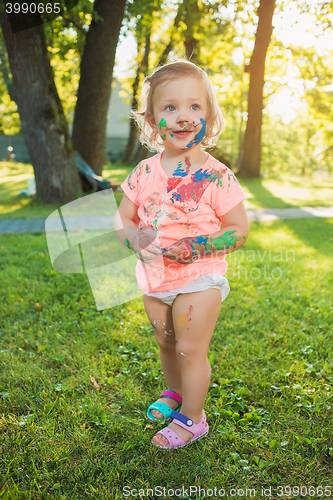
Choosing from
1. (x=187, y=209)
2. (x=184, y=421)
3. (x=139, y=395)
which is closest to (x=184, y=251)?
(x=187, y=209)

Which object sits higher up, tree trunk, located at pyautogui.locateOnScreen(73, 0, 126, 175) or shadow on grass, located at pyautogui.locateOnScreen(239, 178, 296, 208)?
tree trunk, located at pyautogui.locateOnScreen(73, 0, 126, 175)

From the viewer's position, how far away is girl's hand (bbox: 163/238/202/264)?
1623 millimetres

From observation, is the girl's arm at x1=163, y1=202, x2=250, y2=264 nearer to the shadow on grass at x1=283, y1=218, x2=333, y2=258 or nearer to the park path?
the shadow on grass at x1=283, y1=218, x2=333, y2=258

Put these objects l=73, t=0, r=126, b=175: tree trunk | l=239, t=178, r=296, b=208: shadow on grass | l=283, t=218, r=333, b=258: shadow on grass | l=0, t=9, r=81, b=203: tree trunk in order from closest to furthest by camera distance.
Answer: l=283, t=218, r=333, b=258: shadow on grass, l=0, t=9, r=81, b=203: tree trunk, l=73, t=0, r=126, b=175: tree trunk, l=239, t=178, r=296, b=208: shadow on grass

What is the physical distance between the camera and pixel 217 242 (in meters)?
1.66

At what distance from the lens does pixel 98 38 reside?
7902 millimetres

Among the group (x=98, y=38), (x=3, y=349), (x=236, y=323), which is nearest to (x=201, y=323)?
(x=236, y=323)

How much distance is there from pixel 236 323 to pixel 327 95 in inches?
524

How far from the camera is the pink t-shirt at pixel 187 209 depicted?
1703 millimetres

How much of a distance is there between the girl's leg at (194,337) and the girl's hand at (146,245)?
0.73 feet

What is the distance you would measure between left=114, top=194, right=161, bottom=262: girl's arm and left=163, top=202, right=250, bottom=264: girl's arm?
10cm

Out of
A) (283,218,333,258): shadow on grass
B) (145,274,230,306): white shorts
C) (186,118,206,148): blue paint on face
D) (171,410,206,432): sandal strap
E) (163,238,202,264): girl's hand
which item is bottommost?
(283,218,333,258): shadow on grass

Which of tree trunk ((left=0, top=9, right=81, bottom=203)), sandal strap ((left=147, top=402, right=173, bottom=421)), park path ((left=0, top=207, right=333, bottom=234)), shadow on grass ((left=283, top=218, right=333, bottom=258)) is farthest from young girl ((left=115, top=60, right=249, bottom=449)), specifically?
tree trunk ((left=0, top=9, right=81, bottom=203))

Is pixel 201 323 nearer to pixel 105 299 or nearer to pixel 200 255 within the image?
pixel 200 255
